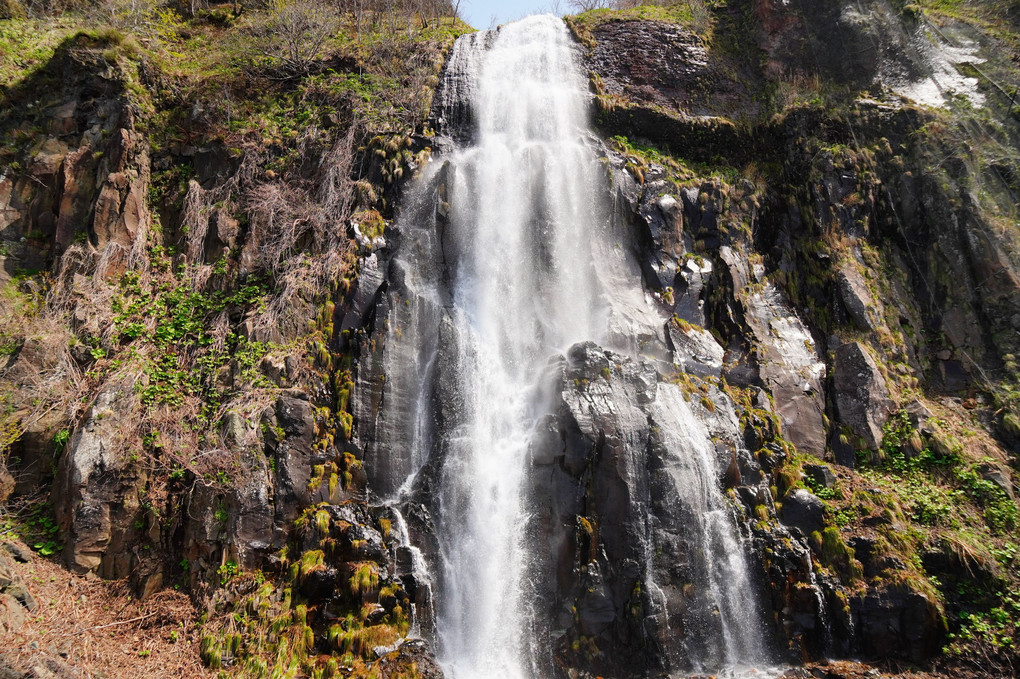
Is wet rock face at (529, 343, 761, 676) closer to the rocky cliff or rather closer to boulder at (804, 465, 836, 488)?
the rocky cliff

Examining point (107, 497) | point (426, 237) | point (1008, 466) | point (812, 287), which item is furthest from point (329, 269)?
point (1008, 466)

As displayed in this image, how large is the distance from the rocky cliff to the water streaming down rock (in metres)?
0.10

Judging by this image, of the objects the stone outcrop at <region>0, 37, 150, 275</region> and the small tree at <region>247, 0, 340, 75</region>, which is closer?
the stone outcrop at <region>0, 37, 150, 275</region>

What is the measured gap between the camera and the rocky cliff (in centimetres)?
805

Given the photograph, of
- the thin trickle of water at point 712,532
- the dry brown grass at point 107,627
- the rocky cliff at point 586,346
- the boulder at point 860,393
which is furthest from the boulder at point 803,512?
the dry brown grass at point 107,627

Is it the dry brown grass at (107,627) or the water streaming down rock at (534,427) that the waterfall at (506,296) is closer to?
the water streaming down rock at (534,427)

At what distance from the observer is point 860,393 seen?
1075 centimetres

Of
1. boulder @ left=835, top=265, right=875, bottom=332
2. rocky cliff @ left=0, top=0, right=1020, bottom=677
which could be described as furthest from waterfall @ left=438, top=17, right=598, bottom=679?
boulder @ left=835, top=265, right=875, bottom=332

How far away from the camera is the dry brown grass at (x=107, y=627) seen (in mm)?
6496

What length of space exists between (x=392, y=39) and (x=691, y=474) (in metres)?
12.9

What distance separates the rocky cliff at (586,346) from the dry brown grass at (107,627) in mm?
148

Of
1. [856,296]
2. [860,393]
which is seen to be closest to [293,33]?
[856,296]

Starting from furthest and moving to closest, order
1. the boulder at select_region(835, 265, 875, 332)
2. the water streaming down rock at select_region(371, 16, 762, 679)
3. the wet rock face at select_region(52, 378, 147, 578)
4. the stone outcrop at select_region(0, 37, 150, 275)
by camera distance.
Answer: the boulder at select_region(835, 265, 875, 332)
the stone outcrop at select_region(0, 37, 150, 275)
the water streaming down rock at select_region(371, 16, 762, 679)
the wet rock face at select_region(52, 378, 147, 578)

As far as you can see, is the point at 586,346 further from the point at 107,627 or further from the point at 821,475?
the point at 107,627
